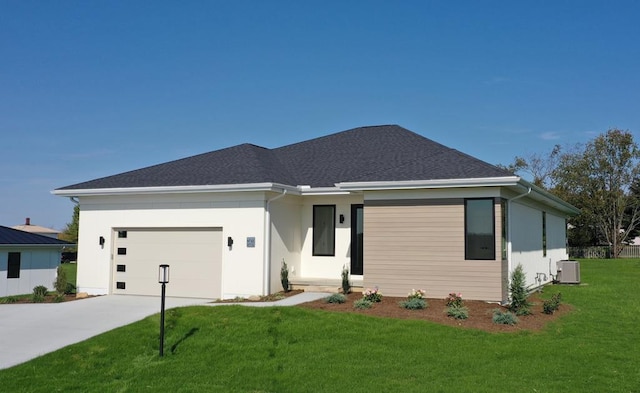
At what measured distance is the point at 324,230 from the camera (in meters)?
16.3

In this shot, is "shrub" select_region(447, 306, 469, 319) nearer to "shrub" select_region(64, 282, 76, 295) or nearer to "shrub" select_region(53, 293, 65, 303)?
"shrub" select_region(53, 293, 65, 303)

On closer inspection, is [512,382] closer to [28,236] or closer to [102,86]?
[102,86]

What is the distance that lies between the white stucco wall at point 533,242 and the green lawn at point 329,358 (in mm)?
3410

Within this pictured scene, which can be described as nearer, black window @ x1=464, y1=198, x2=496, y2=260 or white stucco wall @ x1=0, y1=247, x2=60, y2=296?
black window @ x1=464, y1=198, x2=496, y2=260

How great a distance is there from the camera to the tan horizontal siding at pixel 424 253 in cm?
1284

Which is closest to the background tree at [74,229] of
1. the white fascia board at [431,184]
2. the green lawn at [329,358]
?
the white fascia board at [431,184]

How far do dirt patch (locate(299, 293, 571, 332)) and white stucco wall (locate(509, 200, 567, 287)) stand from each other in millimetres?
1914

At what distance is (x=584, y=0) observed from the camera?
49.1 feet

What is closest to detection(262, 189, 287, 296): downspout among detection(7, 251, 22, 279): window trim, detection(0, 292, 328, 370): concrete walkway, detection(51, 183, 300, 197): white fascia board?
detection(51, 183, 300, 197): white fascia board

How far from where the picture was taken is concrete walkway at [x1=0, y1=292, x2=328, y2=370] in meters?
9.62

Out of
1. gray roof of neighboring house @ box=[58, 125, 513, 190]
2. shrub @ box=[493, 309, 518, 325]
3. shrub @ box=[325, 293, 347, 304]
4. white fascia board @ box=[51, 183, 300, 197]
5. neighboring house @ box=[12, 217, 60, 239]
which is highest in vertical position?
gray roof of neighboring house @ box=[58, 125, 513, 190]

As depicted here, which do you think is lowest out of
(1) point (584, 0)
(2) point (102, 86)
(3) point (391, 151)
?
(3) point (391, 151)

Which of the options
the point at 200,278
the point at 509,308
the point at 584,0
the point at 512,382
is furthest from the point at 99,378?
the point at 584,0

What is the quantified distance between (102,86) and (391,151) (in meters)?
10.9
